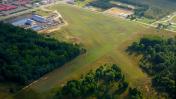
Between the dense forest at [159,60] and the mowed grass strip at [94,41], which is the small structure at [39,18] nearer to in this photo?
the mowed grass strip at [94,41]

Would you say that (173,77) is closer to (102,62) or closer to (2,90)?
(102,62)

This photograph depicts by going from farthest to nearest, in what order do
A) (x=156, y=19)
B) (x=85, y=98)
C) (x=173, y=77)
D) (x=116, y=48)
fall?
1. (x=156, y=19)
2. (x=116, y=48)
3. (x=173, y=77)
4. (x=85, y=98)

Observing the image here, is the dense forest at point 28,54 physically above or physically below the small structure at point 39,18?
below

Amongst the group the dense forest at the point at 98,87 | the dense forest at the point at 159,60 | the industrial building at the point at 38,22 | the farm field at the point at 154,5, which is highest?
the farm field at the point at 154,5

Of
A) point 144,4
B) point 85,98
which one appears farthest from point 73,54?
point 144,4

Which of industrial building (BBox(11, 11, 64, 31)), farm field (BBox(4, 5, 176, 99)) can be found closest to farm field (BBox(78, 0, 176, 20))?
farm field (BBox(4, 5, 176, 99))

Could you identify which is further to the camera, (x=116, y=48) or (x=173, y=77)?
(x=116, y=48)

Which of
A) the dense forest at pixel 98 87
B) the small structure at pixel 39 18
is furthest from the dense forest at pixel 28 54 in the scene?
the small structure at pixel 39 18
